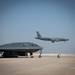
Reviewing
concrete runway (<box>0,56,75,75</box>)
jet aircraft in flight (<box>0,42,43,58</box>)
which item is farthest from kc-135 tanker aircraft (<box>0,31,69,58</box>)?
concrete runway (<box>0,56,75,75</box>)

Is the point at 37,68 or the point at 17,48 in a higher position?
the point at 37,68

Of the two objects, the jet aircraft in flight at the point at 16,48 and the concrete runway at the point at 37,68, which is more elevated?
the concrete runway at the point at 37,68

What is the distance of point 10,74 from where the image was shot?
18.4 meters

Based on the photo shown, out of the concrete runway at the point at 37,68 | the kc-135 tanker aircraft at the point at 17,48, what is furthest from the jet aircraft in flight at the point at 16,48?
the concrete runway at the point at 37,68

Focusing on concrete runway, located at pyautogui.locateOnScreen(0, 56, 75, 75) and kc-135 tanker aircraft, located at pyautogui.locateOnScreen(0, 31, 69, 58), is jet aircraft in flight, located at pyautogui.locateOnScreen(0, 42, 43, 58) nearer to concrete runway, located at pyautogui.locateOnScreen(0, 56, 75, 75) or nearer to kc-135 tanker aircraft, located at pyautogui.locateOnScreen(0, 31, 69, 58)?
kc-135 tanker aircraft, located at pyautogui.locateOnScreen(0, 31, 69, 58)

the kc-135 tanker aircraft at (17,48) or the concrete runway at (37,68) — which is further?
the kc-135 tanker aircraft at (17,48)

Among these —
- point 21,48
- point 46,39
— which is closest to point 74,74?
point 21,48

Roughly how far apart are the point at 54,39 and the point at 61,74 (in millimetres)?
136987

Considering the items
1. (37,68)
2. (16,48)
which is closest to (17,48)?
(16,48)

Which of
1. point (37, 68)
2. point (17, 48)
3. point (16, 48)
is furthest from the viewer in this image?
point (17, 48)

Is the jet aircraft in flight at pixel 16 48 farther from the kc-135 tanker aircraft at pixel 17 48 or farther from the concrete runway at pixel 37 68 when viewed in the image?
the concrete runway at pixel 37 68

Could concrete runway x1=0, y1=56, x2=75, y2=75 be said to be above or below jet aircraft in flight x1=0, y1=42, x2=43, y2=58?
above

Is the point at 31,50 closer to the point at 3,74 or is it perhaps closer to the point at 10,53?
the point at 10,53

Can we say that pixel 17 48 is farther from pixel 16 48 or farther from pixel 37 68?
pixel 37 68
